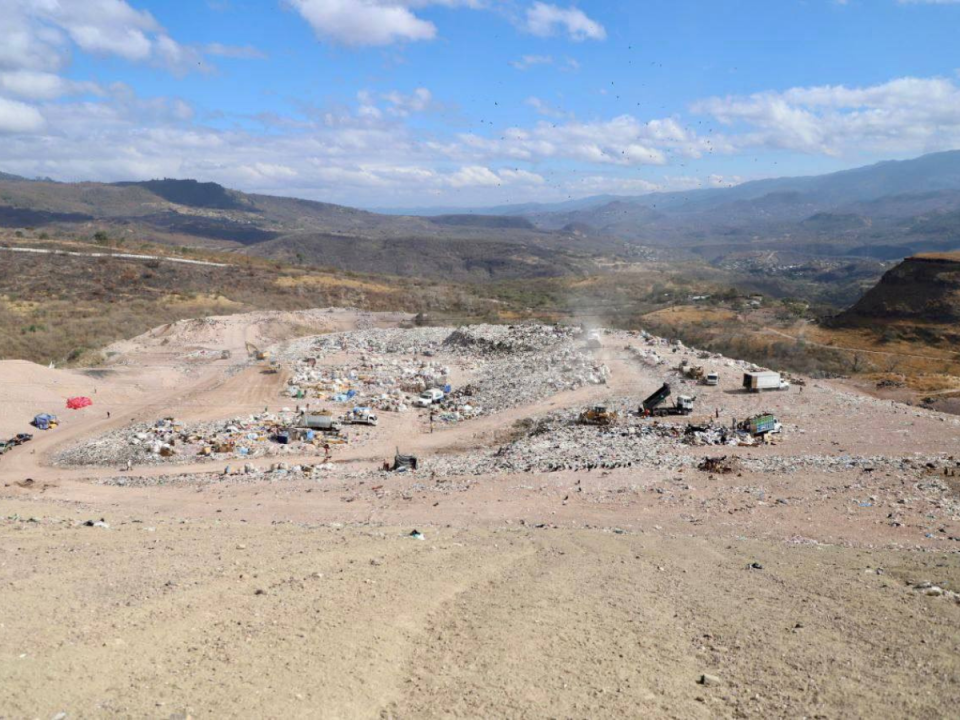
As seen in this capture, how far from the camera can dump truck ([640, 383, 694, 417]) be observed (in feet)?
57.0

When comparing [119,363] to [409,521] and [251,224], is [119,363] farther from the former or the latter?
[251,224]

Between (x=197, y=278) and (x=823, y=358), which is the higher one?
(x=197, y=278)

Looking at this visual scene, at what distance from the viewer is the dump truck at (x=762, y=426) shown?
15.0 m

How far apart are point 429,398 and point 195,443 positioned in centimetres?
743

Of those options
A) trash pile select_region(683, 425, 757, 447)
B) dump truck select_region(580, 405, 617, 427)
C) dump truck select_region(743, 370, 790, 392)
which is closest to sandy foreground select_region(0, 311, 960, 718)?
trash pile select_region(683, 425, 757, 447)

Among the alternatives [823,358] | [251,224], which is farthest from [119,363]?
[251,224]

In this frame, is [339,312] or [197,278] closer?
[339,312]

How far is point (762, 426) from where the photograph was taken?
15.0m

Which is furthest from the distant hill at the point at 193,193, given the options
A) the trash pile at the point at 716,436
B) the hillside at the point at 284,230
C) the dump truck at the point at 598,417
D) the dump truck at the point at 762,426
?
the dump truck at the point at 762,426

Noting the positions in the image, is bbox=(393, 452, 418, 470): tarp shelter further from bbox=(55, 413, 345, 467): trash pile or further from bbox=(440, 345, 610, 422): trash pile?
bbox=(440, 345, 610, 422): trash pile

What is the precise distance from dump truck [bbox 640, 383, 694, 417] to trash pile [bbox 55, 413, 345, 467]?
869 centimetres

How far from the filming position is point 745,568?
768cm

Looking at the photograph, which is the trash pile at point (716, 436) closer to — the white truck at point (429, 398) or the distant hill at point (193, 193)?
the white truck at point (429, 398)

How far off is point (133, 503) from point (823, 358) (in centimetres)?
2887
